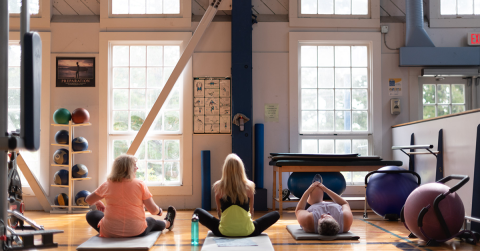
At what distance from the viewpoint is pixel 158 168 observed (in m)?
6.63

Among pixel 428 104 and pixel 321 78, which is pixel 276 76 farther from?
pixel 428 104

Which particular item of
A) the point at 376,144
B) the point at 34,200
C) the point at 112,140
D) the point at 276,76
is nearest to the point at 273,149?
the point at 276,76

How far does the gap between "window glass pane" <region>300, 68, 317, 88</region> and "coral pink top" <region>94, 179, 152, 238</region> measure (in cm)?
375

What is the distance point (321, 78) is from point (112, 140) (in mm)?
3637

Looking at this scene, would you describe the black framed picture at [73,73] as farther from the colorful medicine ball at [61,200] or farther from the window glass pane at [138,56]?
the colorful medicine ball at [61,200]

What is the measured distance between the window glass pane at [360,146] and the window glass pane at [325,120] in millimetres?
470

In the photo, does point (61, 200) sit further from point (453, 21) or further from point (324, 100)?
point (453, 21)

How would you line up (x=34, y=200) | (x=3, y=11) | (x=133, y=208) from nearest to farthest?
(x=3, y=11), (x=133, y=208), (x=34, y=200)

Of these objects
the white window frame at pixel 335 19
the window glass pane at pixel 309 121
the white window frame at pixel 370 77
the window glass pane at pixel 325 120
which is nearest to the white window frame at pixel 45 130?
the white window frame at pixel 370 77

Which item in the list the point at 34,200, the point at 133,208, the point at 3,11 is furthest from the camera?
the point at 34,200

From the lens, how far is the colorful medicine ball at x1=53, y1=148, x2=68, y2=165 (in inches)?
237

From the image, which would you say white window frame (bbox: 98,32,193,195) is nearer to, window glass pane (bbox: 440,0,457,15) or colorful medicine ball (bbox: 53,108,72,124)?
colorful medicine ball (bbox: 53,108,72,124)

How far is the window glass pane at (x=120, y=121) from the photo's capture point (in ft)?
21.8

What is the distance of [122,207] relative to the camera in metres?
3.76
